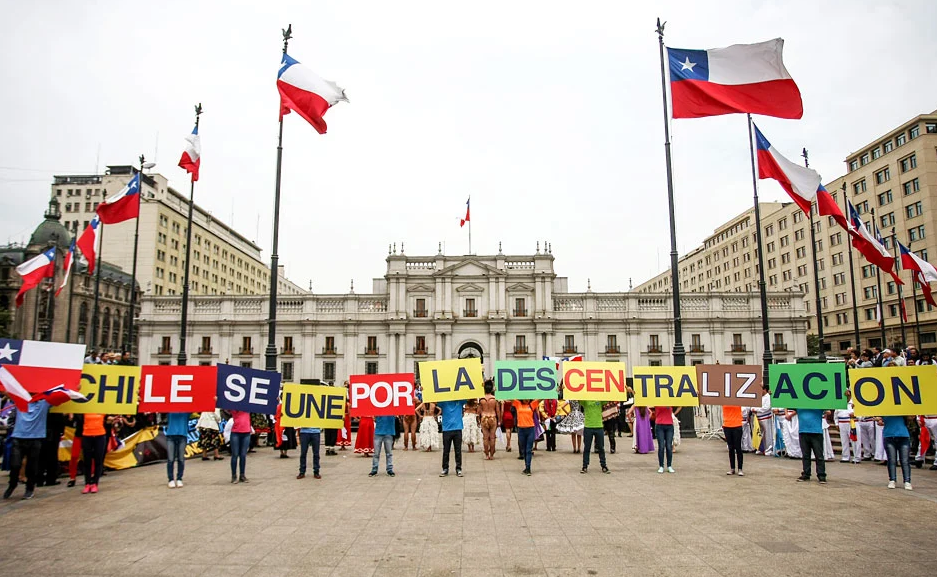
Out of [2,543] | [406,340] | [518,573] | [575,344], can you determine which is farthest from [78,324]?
[518,573]

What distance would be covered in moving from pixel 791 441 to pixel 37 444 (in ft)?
54.7

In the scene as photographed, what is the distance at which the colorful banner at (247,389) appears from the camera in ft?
39.6

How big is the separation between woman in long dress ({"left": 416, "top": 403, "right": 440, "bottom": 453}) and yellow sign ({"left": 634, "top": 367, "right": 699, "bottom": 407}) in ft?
22.1

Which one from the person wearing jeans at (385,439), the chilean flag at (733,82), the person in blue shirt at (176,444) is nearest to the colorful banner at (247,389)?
the person in blue shirt at (176,444)

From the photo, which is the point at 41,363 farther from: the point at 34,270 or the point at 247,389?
the point at 34,270

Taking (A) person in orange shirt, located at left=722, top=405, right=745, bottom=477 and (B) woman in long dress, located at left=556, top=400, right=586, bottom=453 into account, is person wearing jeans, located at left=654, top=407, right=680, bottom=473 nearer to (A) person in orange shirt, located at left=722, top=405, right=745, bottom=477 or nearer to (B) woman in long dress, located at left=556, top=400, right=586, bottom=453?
(A) person in orange shirt, located at left=722, top=405, right=745, bottom=477

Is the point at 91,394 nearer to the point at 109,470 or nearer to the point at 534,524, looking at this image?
the point at 109,470

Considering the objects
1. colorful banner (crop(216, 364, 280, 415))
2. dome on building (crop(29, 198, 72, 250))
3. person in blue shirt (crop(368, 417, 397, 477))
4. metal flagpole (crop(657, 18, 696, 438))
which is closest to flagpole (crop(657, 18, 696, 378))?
metal flagpole (crop(657, 18, 696, 438))

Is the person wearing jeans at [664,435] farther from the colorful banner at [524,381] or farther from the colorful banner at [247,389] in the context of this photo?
the colorful banner at [247,389]

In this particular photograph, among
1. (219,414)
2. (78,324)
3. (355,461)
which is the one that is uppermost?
(78,324)

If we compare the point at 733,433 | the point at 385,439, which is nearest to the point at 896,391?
the point at 733,433

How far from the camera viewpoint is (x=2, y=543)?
7.14 metres

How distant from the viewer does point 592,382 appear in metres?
13.5

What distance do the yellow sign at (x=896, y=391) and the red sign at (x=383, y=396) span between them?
892 centimetres
